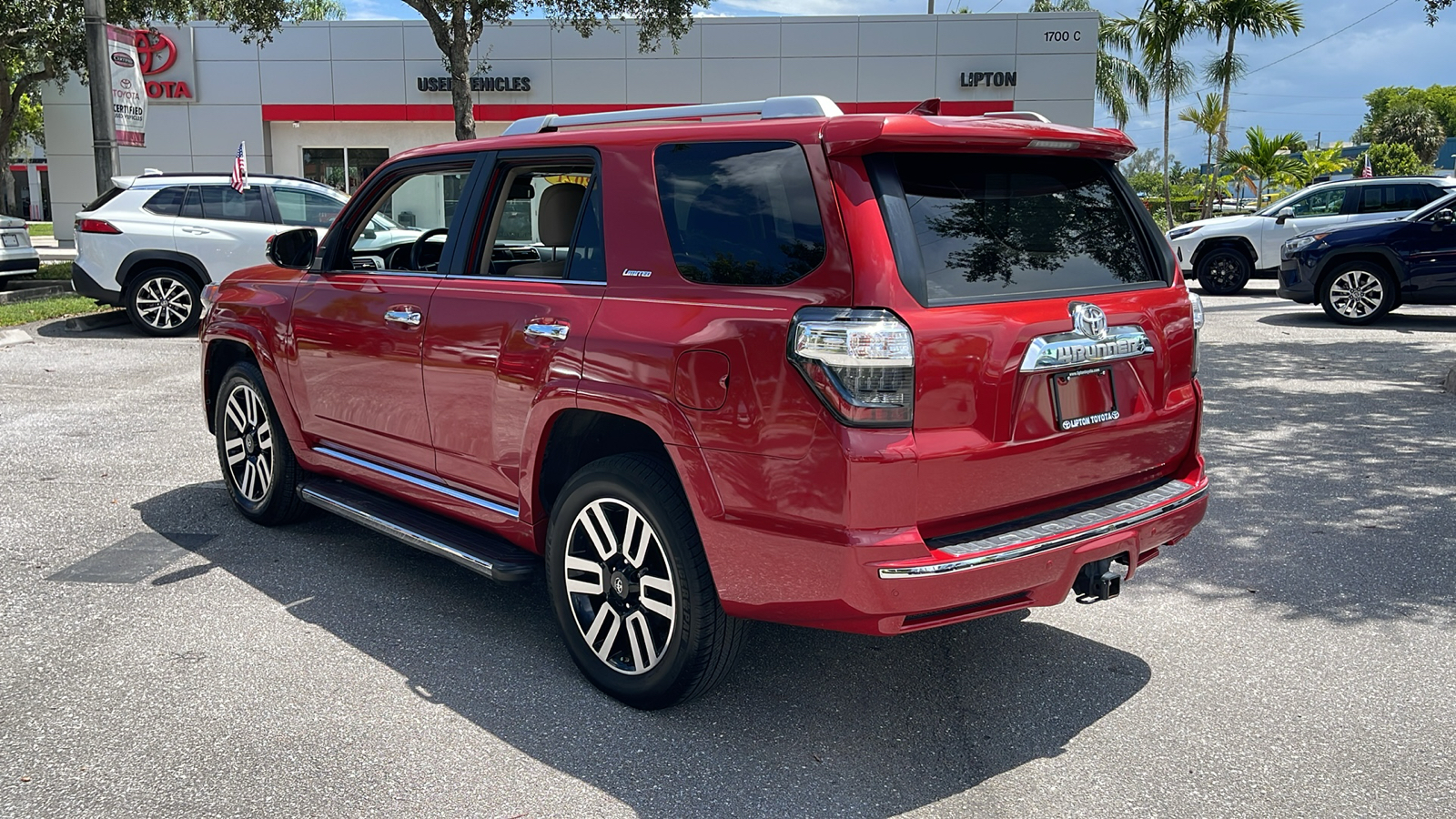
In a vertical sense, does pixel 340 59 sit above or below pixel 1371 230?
above

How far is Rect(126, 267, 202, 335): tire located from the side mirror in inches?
340

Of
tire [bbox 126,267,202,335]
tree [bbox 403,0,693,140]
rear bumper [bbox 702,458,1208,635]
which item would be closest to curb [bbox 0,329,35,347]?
tire [bbox 126,267,202,335]

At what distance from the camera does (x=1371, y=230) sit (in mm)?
13453

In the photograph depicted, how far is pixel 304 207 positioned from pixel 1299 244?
39.5 ft

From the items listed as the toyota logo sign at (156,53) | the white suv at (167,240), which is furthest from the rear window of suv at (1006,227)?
the toyota logo sign at (156,53)

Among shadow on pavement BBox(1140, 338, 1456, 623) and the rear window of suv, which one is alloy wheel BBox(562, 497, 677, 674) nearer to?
the rear window of suv

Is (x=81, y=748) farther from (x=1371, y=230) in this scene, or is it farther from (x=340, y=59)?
(x=340, y=59)

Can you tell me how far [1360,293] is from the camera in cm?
1384

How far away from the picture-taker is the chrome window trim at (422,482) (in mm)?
4262

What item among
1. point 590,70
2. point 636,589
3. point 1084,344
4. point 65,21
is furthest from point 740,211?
point 590,70

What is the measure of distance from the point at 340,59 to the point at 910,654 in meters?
27.3

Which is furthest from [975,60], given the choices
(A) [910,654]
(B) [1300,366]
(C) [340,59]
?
(A) [910,654]

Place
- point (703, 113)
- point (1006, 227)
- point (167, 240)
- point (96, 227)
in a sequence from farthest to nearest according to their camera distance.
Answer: point (167, 240) < point (96, 227) < point (703, 113) < point (1006, 227)

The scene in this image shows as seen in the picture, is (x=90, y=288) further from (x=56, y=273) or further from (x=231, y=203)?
(x=56, y=273)
